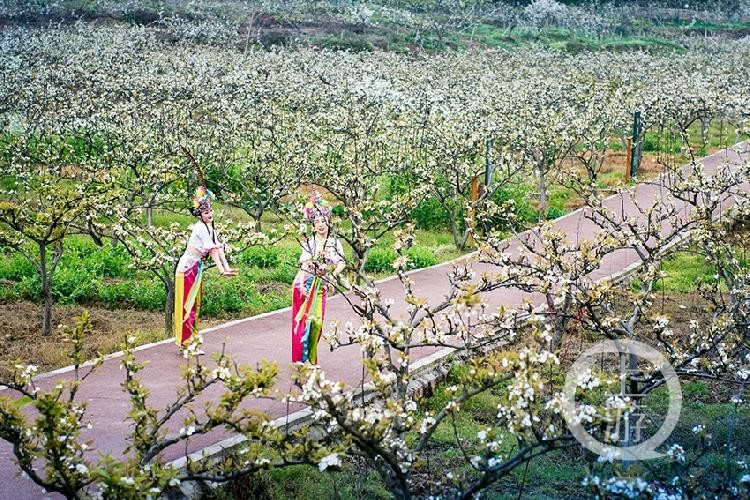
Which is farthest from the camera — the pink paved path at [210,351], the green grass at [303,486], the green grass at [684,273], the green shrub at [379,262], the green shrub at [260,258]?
the green shrub at [260,258]

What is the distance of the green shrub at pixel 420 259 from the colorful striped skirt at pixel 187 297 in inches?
228

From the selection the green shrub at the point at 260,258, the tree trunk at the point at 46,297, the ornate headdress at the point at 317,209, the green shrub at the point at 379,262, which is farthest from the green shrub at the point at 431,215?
the ornate headdress at the point at 317,209

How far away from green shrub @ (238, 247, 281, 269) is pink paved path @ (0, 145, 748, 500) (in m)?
2.36

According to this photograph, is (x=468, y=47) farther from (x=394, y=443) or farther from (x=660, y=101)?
(x=394, y=443)

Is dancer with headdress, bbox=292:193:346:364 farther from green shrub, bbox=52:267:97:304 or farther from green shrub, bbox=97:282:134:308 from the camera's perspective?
green shrub, bbox=52:267:97:304

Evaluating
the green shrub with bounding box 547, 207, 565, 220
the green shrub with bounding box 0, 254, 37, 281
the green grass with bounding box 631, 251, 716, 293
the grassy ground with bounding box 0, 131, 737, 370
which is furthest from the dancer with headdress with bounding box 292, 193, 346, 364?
the green shrub with bounding box 547, 207, 565, 220

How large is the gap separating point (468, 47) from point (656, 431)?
44.7 metres

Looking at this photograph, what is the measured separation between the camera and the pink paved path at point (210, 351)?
7496mm

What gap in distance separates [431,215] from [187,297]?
953cm

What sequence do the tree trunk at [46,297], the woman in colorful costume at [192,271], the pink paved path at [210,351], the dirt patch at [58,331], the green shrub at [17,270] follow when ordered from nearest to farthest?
the pink paved path at [210,351]
the woman in colorful costume at [192,271]
the dirt patch at [58,331]
the tree trunk at [46,297]
the green shrub at [17,270]

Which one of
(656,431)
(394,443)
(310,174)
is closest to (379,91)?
(310,174)

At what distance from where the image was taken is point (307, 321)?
901 centimetres

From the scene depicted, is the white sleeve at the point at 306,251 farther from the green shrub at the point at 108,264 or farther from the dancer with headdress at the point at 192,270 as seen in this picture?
the green shrub at the point at 108,264

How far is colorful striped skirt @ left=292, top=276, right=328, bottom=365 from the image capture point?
29.6 ft
